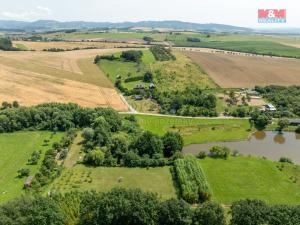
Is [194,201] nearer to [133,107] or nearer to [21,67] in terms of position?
[133,107]

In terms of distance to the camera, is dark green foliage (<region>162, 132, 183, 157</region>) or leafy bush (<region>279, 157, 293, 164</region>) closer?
leafy bush (<region>279, 157, 293, 164</region>)

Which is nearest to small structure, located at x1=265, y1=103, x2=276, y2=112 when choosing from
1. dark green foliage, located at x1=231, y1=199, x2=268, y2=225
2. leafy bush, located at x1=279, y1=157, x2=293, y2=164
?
leafy bush, located at x1=279, y1=157, x2=293, y2=164

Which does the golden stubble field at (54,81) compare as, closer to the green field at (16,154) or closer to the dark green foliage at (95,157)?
the green field at (16,154)

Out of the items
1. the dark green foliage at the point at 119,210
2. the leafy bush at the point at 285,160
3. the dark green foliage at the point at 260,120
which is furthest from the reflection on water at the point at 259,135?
the dark green foliage at the point at 119,210

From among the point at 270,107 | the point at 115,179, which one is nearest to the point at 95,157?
the point at 115,179

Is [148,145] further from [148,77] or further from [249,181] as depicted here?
[148,77]

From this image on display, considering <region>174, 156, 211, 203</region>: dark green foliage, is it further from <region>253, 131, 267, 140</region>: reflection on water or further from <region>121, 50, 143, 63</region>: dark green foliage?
<region>121, 50, 143, 63</region>: dark green foliage

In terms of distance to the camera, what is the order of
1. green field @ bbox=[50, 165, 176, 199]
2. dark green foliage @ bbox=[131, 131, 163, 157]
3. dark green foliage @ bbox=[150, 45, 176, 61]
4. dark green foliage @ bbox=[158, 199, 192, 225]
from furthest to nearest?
dark green foliage @ bbox=[150, 45, 176, 61] < dark green foliage @ bbox=[131, 131, 163, 157] < green field @ bbox=[50, 165, 176, 199] < dark green foliage @ bbox=[158, 199, 192, 225]
